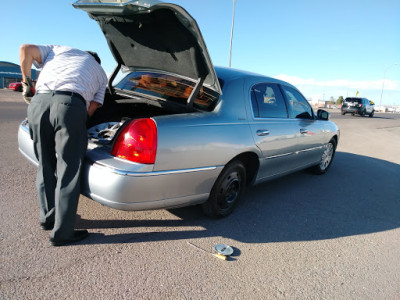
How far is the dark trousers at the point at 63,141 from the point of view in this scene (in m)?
2.33

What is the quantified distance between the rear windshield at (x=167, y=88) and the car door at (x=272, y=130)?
569 millimetres

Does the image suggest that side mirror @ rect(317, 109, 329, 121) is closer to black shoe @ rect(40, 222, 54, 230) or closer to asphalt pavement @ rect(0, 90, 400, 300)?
asphalt pavement @ rect(0, 90, 400, 300)

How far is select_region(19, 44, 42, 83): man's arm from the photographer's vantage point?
2.31 meters

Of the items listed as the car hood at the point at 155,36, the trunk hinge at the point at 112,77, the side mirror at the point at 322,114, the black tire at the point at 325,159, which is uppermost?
the car hood at the point at 155,36

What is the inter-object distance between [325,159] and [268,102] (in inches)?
95.5

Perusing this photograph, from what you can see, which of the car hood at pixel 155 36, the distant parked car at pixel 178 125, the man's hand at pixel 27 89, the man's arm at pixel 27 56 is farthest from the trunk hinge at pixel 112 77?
the man's arm at pixel 27 56

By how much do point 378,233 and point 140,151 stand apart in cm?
278

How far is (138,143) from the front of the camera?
237cm

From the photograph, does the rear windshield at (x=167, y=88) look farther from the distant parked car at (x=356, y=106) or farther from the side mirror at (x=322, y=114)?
the distant parked car at (x=356, y=106)

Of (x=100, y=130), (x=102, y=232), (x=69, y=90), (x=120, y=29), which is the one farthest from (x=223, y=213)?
(x=120, y=29)

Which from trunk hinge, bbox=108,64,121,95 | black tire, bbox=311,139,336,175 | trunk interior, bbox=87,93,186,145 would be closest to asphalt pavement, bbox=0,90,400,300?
trunk interior, bbox=87,93,186,145

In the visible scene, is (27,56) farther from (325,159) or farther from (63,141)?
(325,159)

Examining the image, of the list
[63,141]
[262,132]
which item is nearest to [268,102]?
[262,132]

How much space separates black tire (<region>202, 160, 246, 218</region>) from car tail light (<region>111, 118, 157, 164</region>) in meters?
0.88
